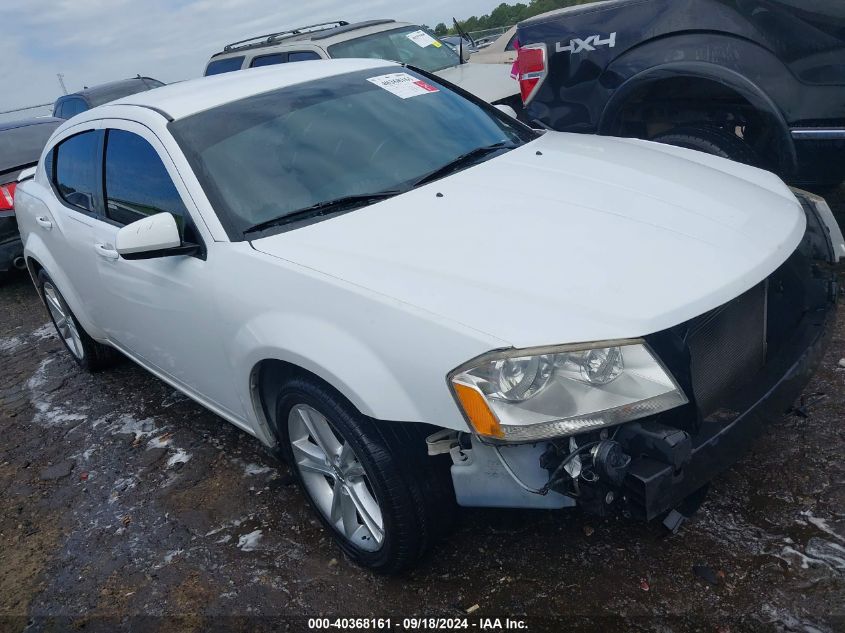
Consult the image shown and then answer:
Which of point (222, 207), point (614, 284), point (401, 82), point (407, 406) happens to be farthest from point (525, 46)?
point (407, 406)

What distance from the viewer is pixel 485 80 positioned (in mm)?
7250

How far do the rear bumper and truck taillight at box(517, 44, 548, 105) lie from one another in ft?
8.36

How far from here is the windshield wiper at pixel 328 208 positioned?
254 centimetres

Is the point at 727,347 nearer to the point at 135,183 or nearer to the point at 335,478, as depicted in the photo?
the point at 335,478

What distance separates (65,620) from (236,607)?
27.3 inches

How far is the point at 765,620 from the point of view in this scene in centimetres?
204

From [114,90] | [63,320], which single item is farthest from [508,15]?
[63,320]

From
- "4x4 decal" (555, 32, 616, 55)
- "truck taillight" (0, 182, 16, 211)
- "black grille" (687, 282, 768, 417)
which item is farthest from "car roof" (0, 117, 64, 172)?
"black grille" (687, 282, 768, 417)

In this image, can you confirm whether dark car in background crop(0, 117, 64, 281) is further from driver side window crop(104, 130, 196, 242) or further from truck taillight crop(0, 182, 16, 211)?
driver side window crop(104, 130, 196, 242)

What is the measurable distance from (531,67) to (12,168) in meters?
5.24

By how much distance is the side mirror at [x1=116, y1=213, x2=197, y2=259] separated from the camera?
253cm

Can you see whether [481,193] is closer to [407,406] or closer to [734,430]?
[407,406]

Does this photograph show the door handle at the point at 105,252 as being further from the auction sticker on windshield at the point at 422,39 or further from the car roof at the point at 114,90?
the car roof at the point at 114,90

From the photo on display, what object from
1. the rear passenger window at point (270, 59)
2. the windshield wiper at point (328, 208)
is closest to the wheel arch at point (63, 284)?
the windshield wiper at point (328, 208)
